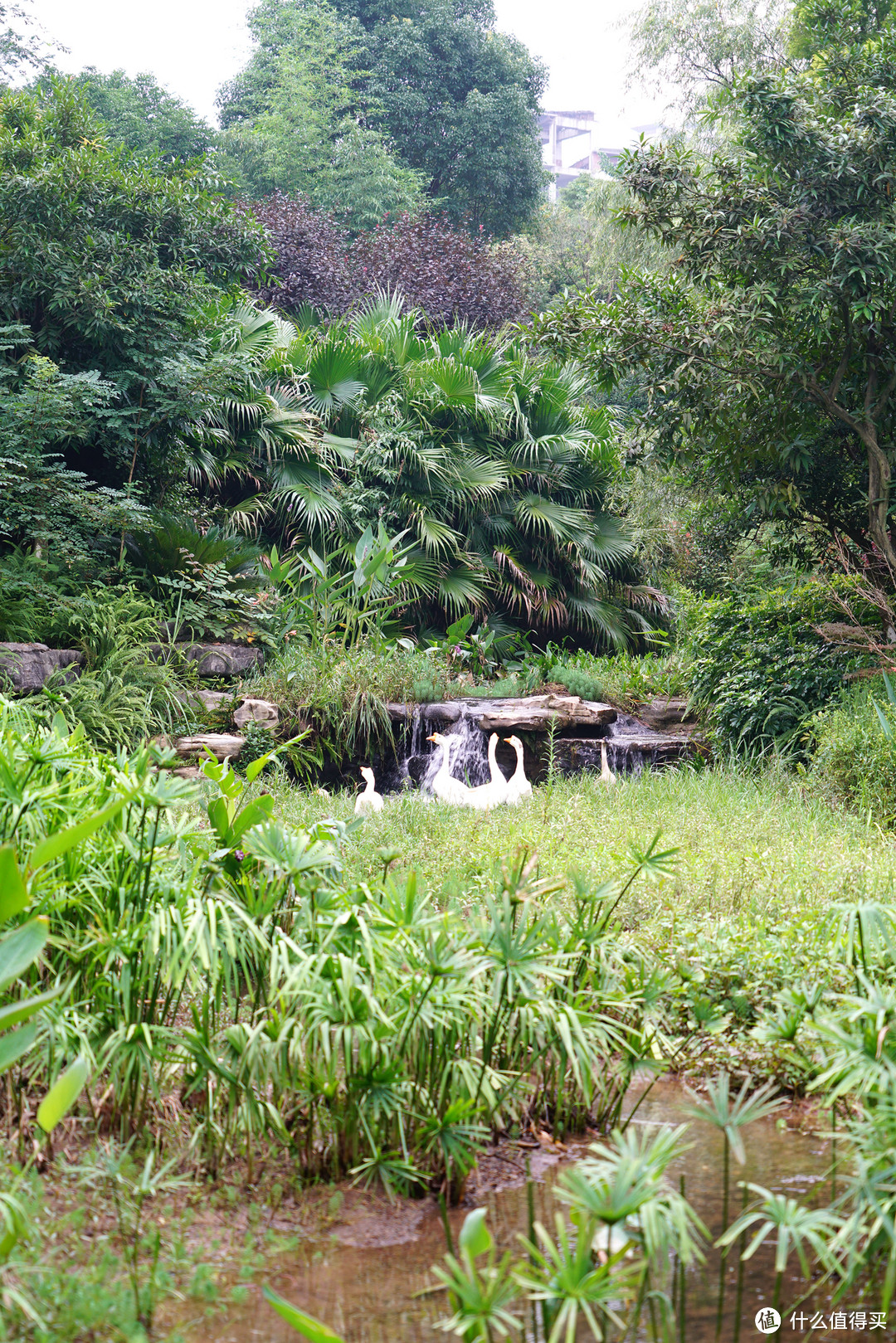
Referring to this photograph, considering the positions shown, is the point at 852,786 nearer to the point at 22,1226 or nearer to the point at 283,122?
the point at 22,1226

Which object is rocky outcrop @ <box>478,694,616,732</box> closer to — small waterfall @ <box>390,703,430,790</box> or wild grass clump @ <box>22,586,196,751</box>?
small waterfall @ <box>390,703,430,790</box>

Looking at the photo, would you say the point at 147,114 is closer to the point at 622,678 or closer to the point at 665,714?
the point at 622,678

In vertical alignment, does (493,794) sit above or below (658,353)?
below

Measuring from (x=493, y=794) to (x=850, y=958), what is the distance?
3.96 meters

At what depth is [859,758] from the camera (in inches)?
249

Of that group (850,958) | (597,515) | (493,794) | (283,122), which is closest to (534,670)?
(597,515)

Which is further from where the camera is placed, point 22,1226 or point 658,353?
point 658,353

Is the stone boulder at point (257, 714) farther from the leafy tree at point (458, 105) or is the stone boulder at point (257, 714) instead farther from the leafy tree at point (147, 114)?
the leafy tree at point (458, 105)

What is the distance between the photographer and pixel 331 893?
269cm

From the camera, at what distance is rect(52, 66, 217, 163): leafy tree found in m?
22.2

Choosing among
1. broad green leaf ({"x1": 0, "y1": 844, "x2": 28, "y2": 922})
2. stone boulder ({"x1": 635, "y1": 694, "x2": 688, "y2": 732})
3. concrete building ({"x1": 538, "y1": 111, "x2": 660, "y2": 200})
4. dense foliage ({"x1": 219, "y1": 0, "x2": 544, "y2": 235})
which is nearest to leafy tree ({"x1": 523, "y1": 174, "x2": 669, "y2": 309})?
dense foliage ({"x1": 219, "y1": 0, "x2": 544, "y2": 235})

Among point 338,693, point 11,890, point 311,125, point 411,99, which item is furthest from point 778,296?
point 411,99

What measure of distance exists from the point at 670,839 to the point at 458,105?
90.8 ft

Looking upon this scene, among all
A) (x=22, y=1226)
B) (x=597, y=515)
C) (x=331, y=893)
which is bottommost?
(x=22, y=1226)
